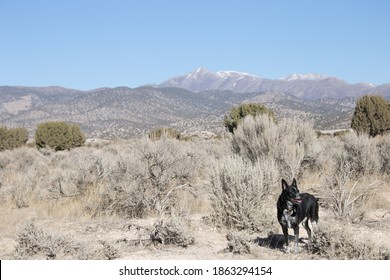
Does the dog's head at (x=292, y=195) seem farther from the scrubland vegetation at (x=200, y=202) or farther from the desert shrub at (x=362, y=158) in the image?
the desert shrub at (x=362, y=158)

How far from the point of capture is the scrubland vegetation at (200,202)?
6.59 m

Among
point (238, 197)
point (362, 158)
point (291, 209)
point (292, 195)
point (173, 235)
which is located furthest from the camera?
point (362, 158)

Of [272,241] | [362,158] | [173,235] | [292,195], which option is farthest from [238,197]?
[362,158]

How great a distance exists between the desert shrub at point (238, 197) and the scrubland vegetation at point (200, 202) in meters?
0.02

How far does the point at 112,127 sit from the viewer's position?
123 meters

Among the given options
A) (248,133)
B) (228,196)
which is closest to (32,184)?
(248,133)

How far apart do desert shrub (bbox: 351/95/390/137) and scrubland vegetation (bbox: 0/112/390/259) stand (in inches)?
784

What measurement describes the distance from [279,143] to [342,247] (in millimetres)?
7094

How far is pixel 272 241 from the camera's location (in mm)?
7145

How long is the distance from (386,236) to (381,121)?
29.5 meters

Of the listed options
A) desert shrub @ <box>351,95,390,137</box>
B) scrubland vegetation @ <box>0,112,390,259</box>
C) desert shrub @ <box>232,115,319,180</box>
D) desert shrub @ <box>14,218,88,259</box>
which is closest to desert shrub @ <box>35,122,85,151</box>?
scrubland vegetation @ <box>0,112,390,259</box>

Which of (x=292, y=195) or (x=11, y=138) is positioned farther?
(x=11, y=138)

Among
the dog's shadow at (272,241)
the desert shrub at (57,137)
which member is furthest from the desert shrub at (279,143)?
the desert shrub at (57,137)

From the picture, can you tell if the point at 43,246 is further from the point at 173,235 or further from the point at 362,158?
the point at 362,158
